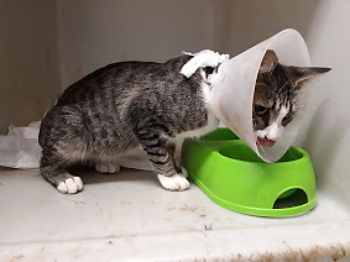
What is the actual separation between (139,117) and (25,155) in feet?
1.47

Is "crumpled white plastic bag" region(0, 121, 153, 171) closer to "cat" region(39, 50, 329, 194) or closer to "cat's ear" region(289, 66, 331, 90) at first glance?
"cat" region(39, 50, 329, 194)

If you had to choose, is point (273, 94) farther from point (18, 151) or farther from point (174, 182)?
point (18, 151)

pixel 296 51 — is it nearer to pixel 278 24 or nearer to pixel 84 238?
pixel 278 24

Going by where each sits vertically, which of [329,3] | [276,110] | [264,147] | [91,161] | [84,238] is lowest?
[91,161]

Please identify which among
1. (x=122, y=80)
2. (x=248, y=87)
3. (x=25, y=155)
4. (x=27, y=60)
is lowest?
(x=25, y=155)

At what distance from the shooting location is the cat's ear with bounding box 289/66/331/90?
3.54 feet

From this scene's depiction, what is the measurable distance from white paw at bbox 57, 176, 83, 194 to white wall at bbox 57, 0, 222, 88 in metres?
0.93

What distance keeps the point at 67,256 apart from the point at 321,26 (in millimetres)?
866

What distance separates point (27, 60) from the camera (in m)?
1.73

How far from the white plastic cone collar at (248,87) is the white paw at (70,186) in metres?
0.43

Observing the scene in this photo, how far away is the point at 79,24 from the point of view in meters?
2.01

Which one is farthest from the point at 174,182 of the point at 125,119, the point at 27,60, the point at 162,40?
the point at 162,40

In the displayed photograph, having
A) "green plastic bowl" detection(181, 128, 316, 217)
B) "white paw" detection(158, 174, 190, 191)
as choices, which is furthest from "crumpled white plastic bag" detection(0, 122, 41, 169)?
"green plastic bowl" detection(181, 128, 316, 217)

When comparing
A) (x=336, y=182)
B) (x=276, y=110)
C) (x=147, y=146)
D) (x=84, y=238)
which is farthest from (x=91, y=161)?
(x=336, y=182)
